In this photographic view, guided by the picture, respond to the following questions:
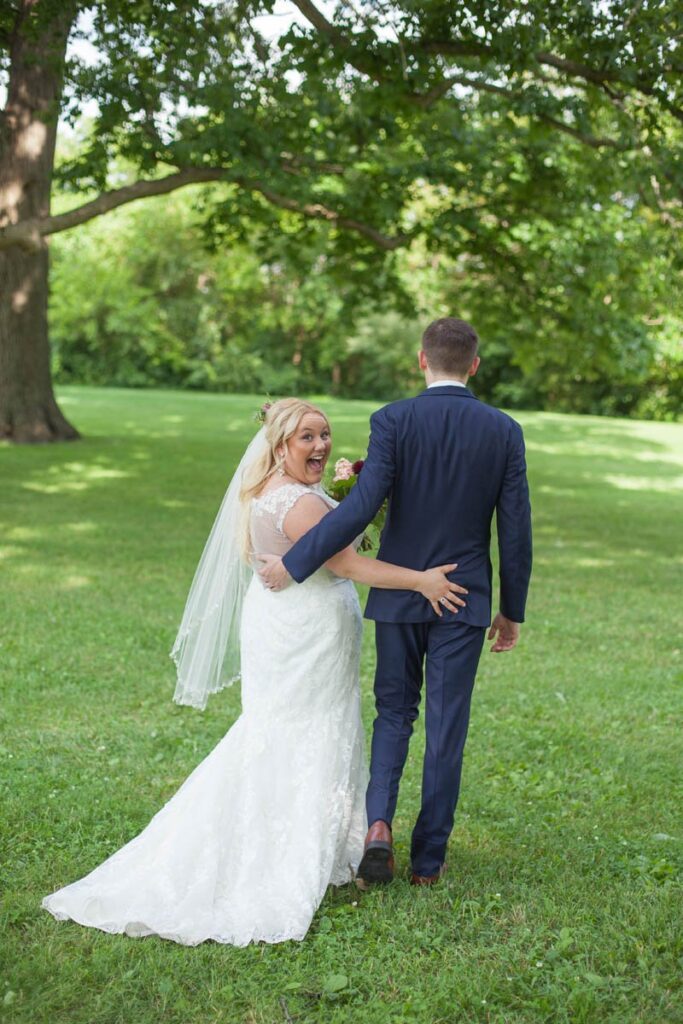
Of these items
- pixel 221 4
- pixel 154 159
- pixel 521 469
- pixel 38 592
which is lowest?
pixel 38 592

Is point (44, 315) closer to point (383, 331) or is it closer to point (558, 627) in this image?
point (558, 627)

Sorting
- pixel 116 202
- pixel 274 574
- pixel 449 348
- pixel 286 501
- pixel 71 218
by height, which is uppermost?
pixel 116 202

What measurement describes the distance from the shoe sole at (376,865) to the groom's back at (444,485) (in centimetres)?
88

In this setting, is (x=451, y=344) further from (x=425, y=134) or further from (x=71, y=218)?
(x=425, y=134)

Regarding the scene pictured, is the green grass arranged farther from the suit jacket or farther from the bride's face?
the bride's face

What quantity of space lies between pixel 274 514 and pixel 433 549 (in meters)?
0.63

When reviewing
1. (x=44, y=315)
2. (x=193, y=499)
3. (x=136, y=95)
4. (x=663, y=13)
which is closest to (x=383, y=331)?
(x=44, y=315)

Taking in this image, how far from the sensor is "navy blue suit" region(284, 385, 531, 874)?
4172 mm

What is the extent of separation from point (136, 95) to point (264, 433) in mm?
8750

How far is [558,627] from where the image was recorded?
9414 mm

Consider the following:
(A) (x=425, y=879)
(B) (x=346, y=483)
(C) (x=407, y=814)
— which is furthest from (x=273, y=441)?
(C) (x=407, y=814)

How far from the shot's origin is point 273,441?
4.34 m

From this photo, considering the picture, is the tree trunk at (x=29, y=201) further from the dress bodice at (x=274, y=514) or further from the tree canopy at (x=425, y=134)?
the dress bodice at (x=274, y=514)

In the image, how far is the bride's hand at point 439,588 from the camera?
13.7ft
